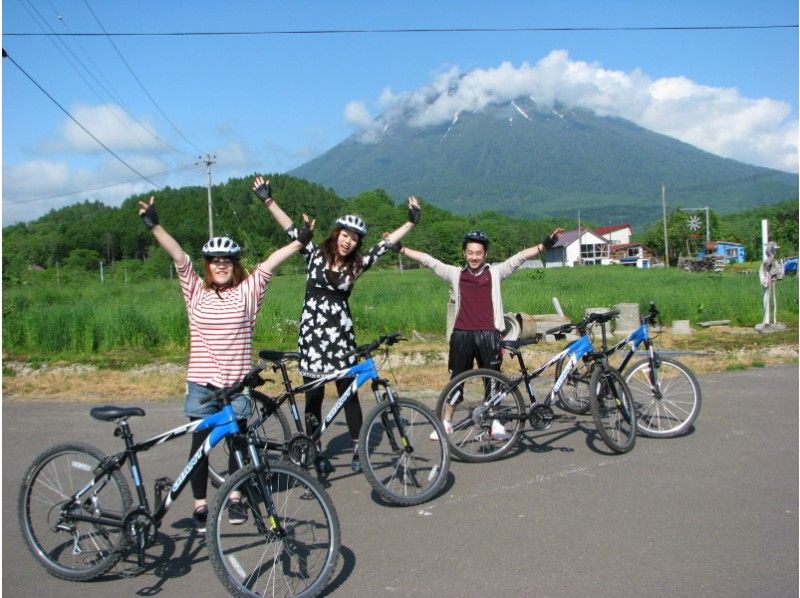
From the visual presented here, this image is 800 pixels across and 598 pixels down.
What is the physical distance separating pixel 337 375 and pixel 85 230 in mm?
74426

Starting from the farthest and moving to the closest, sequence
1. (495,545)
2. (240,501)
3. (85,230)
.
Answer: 1. (85,230)
2. (495,545)
3. (240,501)

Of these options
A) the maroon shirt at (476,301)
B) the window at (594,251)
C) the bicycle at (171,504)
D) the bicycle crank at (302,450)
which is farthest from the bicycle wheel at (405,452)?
the window at (594,251)

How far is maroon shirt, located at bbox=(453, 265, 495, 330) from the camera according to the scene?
19.4 feet

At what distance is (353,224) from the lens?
510 centimetres

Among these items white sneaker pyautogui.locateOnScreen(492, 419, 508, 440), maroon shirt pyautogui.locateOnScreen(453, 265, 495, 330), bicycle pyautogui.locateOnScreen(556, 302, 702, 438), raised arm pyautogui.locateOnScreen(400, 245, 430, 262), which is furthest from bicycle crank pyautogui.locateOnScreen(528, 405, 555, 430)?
raised arm pyautogui.locateOnScreen(400, 245, 430, 262)

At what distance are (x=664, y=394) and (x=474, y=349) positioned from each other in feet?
5.76

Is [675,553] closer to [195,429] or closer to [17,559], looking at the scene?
[195,429]

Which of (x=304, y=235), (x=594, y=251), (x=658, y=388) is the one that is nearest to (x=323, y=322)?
(x=304, y=235)

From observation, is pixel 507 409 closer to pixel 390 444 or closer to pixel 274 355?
pixel 390 444

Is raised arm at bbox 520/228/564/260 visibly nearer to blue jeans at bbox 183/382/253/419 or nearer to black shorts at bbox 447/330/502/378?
black shorts at bbox 447/330/502/378

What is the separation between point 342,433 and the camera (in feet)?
21.9

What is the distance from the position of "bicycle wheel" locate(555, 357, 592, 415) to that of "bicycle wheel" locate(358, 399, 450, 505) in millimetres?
1711

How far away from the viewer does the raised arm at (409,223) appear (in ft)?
18.5

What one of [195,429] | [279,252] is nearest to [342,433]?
[279,252]
